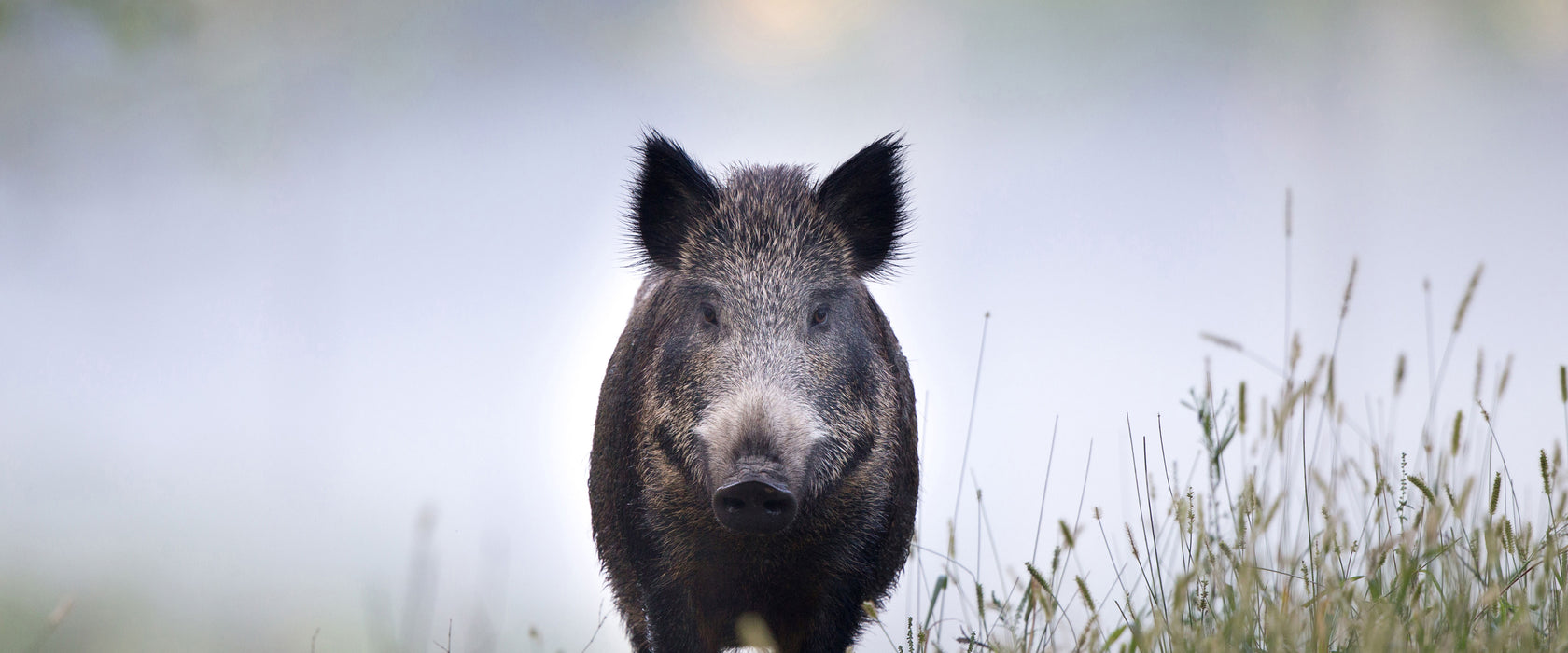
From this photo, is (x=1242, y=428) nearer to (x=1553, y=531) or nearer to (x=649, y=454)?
(x=1553, y=531)

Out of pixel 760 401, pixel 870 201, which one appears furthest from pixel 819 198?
pixel 760 401

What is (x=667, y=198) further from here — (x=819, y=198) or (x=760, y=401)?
(x=760, y=401)

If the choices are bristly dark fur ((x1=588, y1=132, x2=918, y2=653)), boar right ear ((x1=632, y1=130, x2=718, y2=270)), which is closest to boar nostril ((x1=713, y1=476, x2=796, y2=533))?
bristly dark fur ((x1=588, y1=132, x2=918, y2=653))

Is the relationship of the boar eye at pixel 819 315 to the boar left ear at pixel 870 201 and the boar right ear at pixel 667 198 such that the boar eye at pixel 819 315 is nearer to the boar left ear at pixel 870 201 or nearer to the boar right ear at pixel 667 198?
the boar left ear at pixel 870 201

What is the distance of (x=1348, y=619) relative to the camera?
2396 mm

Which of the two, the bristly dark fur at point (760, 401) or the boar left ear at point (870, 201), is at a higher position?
the boar left ear at point (870, 201)

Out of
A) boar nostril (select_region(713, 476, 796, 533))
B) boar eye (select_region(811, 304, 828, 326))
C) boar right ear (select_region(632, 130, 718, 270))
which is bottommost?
boar nostril (select_region(713, 476, 796, 533))

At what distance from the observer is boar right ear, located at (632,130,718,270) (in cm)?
483

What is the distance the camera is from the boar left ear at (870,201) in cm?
490

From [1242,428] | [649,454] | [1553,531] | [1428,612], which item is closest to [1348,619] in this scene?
[1428,612]

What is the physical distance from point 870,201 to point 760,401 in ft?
5.11

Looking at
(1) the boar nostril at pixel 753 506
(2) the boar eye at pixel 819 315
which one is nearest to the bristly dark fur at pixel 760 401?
(2) the boar eye at pixel 819 315

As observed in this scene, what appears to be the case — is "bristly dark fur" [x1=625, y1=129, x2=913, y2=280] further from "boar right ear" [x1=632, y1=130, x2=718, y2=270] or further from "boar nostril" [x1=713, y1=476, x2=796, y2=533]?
"boar nostril" [x1=713, y1=476, x2=796, y2=533]

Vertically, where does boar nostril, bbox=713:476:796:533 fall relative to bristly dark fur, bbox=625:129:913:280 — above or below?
below
